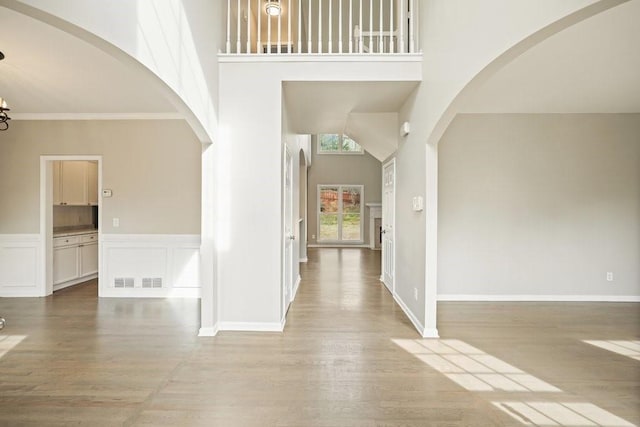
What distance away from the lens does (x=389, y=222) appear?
547 centimetres

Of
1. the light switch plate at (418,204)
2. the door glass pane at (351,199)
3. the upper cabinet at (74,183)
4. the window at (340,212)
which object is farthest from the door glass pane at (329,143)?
the light switch plate at (418,204)

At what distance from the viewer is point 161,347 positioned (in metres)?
3.19

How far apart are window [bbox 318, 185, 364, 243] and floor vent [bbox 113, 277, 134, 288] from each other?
760 centimetres

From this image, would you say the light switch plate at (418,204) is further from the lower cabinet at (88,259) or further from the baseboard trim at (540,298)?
the lower cabinet at (88,259)

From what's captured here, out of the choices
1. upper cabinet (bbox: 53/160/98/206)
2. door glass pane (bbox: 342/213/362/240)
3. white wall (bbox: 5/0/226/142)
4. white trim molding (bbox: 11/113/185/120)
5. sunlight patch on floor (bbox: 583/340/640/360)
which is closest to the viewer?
white wall (bbox: 5/0/226/142)

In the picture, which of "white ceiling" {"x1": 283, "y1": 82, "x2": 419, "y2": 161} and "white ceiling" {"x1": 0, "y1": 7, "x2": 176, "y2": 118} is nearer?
"white ceiling" {"x1": 0, "y1": 7, "x2": 176, "y2": 118}

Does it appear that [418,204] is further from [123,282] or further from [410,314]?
[123,282]

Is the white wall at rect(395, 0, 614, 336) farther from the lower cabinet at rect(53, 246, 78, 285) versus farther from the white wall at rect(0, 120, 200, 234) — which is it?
the lower cabinet at rect(53, 246, 78, 285)

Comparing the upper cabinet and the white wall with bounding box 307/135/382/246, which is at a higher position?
the white wall with bounding box 307/135/382/246

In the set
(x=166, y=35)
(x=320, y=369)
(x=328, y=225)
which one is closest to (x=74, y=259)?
(x=166, y=35)

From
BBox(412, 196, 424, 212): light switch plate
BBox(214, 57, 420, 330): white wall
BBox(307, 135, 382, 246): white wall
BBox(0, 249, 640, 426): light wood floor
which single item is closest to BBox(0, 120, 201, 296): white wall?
BBox(0, 249, 640, 426): light wood floor

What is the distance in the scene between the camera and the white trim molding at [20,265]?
493cm

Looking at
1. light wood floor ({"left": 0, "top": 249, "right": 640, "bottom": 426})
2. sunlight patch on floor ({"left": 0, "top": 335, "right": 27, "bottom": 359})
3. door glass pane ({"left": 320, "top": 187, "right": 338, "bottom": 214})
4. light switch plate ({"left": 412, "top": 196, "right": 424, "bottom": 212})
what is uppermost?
door glass pane ({"left": 320, "top": 187, "right": 338, "bottom": 214})

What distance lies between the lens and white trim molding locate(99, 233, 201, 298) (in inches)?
194
